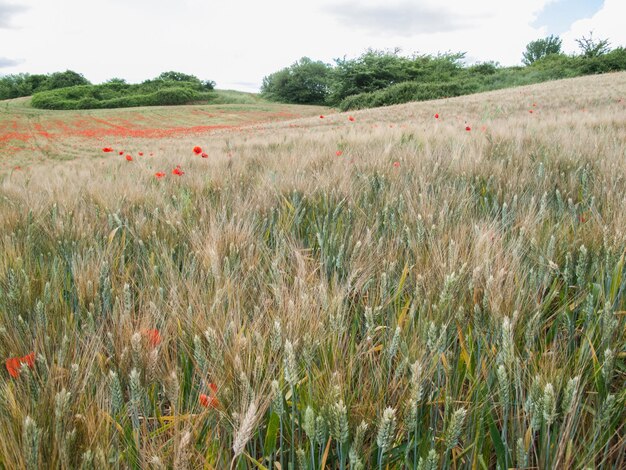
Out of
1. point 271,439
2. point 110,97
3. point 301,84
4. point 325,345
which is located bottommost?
point 271,439

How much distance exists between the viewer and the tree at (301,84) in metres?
54.2

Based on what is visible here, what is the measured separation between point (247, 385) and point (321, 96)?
57907mm

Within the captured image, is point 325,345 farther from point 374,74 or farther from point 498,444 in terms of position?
point 374,74

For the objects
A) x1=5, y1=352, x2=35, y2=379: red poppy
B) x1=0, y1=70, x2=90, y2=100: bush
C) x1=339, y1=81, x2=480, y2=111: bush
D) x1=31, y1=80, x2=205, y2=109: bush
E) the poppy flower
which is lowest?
the poppy flower

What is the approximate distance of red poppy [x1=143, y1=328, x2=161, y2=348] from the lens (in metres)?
0.81

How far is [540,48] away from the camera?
67000mm

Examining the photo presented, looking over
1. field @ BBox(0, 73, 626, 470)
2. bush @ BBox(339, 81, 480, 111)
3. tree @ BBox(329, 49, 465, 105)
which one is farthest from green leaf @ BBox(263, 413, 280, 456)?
tree @ BBox(329, 49, 465, 105)

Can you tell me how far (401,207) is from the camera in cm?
167

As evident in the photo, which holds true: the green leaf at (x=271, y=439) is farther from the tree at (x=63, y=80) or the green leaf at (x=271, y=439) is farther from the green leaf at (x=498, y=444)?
the tree at (x=63, y=80)

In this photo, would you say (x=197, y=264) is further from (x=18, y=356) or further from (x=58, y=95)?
(x=58, y=95)

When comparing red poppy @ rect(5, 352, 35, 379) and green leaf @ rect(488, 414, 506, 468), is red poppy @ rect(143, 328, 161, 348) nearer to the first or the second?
red poppy @ rect(5, 352, 35, 379)

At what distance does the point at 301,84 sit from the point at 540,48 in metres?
43.1

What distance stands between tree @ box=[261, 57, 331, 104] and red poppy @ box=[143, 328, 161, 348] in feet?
184

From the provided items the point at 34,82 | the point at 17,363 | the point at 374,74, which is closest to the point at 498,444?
the point at 17,363
